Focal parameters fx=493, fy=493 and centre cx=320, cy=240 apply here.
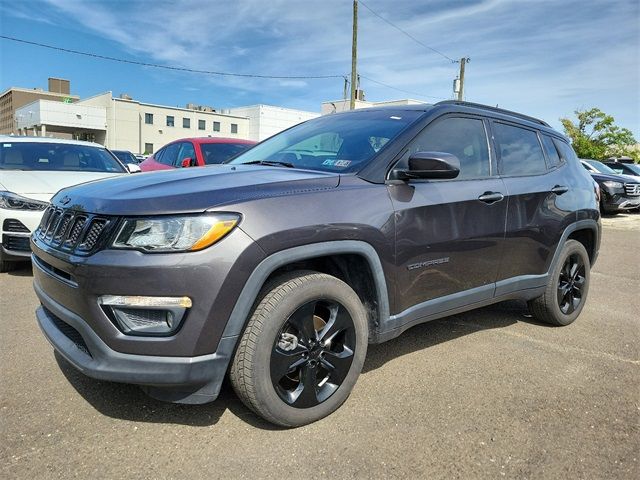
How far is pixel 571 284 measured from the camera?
14.2 feet

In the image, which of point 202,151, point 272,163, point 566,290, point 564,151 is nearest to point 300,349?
point 272,163

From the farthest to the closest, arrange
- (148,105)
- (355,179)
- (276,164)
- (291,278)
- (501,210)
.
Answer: (148,105)
(501,210)
(276,164)
(355,179)
(291,278)

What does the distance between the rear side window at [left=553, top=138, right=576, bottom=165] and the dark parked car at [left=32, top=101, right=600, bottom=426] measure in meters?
0.86

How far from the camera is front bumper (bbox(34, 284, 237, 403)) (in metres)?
2.14

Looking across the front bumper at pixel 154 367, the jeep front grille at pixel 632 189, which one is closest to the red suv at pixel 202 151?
the front bumper at pixel 154 367

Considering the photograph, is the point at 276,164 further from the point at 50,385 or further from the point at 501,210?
the point at 50,385

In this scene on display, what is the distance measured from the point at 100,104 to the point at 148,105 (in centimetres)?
587

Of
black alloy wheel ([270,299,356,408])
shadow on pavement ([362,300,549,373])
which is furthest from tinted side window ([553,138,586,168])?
black alloy wheel ([270,299,356,408])

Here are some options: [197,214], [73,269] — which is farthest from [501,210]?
[73,269]

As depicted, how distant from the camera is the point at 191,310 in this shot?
2.14 m

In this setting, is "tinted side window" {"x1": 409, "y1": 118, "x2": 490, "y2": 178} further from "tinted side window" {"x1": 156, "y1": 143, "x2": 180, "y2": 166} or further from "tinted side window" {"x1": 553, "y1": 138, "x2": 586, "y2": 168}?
"tinted side window" {"x1": 156, "y1": 143, "x2": 180, "y2": 166}

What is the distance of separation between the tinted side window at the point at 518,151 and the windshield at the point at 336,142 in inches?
32.6

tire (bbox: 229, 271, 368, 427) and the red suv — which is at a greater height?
the red suv

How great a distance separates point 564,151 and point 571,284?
3.89ft
